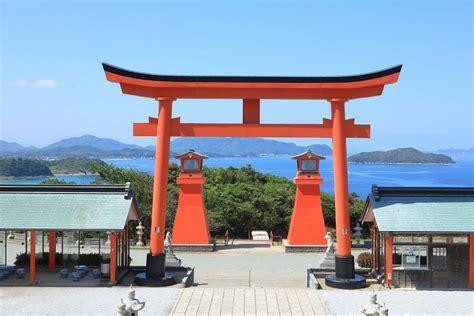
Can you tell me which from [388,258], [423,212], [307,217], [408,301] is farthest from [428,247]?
[307,217]

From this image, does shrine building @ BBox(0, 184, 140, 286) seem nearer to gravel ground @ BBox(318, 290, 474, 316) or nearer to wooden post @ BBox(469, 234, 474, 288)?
gravel ground @ BBox(318, 290, 474, 316)

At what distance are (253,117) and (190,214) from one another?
10.2m

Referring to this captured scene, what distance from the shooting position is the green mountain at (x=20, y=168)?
112425 millimetres

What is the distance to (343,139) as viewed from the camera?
713 inches

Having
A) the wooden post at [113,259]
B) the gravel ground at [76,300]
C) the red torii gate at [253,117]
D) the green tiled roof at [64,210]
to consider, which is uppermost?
the red torii gate at [253,117]

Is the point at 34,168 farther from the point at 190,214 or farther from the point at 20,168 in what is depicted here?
the point at 190,214

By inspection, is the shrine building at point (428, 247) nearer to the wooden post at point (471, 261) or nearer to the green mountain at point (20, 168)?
the wooden post at point (471, 261)

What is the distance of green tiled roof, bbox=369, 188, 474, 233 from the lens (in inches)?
685

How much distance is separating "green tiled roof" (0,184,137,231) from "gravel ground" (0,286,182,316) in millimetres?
1989

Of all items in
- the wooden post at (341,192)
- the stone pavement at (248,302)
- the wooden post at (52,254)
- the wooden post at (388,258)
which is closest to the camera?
the stone pavement at (248,302)

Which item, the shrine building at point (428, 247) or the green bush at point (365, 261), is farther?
the green bush at point (365, 261)

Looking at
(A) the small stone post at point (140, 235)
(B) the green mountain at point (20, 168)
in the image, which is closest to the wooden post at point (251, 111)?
(A) the small stone post at point (140, 235)

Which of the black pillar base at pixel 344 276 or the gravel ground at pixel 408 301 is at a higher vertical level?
the black pillar base at pixel 344 276

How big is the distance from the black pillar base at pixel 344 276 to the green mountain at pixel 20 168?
105 m
